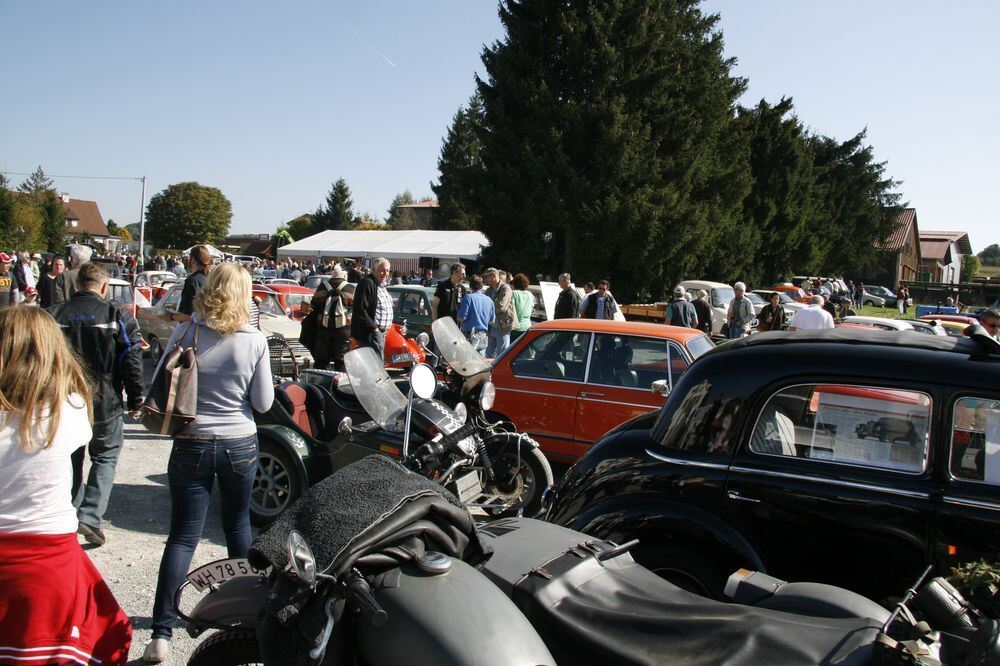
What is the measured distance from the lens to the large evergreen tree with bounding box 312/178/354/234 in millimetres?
86875

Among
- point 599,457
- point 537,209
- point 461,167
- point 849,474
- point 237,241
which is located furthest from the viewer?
point 237,241

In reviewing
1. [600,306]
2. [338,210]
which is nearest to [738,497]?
[600,306]

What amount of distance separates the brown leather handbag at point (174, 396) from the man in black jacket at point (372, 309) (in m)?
5.93

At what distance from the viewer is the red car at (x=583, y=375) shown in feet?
22.9

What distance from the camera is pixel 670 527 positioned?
3.66 meters

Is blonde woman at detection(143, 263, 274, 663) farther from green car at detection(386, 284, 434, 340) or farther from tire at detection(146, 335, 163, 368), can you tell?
green car at detection(386, 284, 434, 340)

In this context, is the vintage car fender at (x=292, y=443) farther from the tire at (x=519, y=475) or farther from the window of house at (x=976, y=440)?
the window of house at (x=976, y=440)

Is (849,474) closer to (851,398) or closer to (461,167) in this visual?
(851,398)

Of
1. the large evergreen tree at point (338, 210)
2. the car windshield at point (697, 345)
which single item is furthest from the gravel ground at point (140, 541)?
the large evergreen tree at point (338, 210)

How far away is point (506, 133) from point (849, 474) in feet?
83.3

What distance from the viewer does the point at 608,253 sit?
27812 mm

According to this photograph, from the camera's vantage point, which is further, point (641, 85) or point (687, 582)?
point (641, 85)

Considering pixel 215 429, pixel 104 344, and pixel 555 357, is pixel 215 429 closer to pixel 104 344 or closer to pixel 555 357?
pixel 104 344

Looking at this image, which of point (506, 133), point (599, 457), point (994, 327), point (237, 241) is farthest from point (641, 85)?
point (237, 241)
